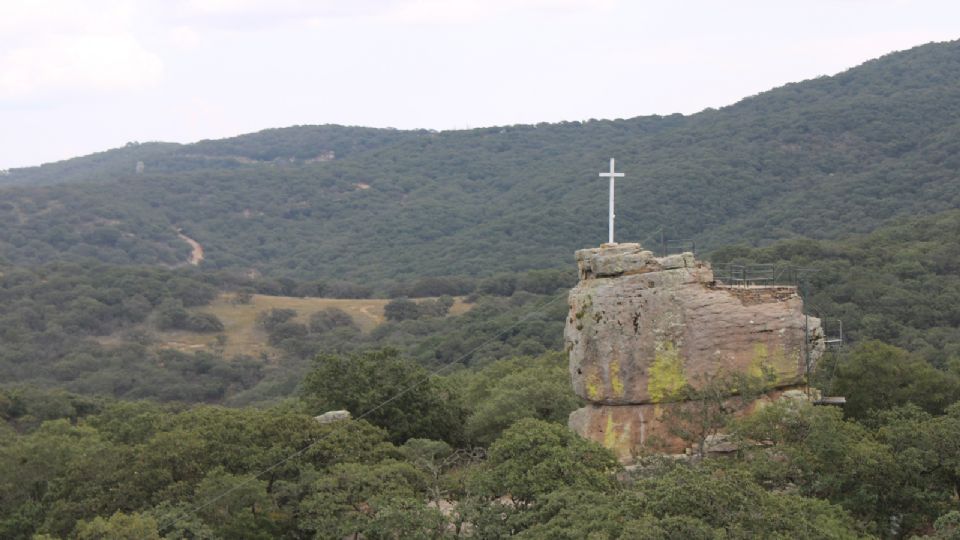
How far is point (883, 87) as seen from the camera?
134375 mm

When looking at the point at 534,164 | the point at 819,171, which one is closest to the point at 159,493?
the point at 819,171

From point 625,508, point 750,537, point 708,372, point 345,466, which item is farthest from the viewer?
point 345,466

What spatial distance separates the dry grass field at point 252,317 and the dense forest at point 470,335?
2.43ft

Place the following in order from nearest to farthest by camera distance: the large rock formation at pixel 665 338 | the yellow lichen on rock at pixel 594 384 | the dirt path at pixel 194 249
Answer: the large rock formation at pixel 665 338 → the yellow lichen on rock at pixel 594 384 → the dirt path at pixel 194 249

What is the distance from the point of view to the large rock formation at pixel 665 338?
25.0 meters

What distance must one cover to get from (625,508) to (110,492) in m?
13.3

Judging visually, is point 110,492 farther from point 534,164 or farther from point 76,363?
point 534,164

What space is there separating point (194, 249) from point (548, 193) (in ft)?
157

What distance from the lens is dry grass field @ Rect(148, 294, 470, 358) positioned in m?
93.2

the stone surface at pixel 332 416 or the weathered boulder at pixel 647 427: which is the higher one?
the weathered boulder at pixel 647 427

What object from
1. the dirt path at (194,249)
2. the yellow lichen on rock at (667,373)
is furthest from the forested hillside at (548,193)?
the yellow lichen on rock at (667,373)

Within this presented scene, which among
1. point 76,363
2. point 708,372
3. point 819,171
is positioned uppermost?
point 708,372

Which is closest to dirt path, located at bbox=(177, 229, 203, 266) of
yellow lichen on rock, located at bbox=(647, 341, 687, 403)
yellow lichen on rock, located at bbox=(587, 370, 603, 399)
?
yellow lichen on rock, located at bbox=(587, 370, 603, 399)

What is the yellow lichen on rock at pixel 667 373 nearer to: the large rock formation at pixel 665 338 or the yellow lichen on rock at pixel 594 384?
the large rock formation at pixel 665 338
